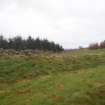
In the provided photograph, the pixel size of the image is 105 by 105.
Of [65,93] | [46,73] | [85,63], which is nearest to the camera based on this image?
[65,93]

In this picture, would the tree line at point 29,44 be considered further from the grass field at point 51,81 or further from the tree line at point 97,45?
the grass field at point 51,81

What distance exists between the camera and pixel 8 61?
40344 mm

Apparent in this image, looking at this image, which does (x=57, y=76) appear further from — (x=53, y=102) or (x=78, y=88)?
(x=53, y=102)

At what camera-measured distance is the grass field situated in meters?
25.3

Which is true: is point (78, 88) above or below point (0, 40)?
below

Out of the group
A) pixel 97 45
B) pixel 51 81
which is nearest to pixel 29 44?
pixel 97 45

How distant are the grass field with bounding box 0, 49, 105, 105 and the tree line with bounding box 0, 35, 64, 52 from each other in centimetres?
3917

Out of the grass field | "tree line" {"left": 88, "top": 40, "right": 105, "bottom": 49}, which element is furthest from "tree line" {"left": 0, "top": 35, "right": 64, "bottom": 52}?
the grass field

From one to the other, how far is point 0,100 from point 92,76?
9546mm

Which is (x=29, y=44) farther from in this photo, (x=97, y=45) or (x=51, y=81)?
(x=51, y=81)

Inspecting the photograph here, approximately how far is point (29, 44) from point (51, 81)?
5520 centimetres

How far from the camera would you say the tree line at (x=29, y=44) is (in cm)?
8259

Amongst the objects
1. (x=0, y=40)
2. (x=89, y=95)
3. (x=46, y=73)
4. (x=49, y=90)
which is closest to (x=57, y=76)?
(x=46, y=73)

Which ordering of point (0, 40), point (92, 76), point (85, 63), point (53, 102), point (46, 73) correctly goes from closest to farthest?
point (53, 102) < point (92, 76) < point (46, 73) < point (85, 63) < point (0, 40)
